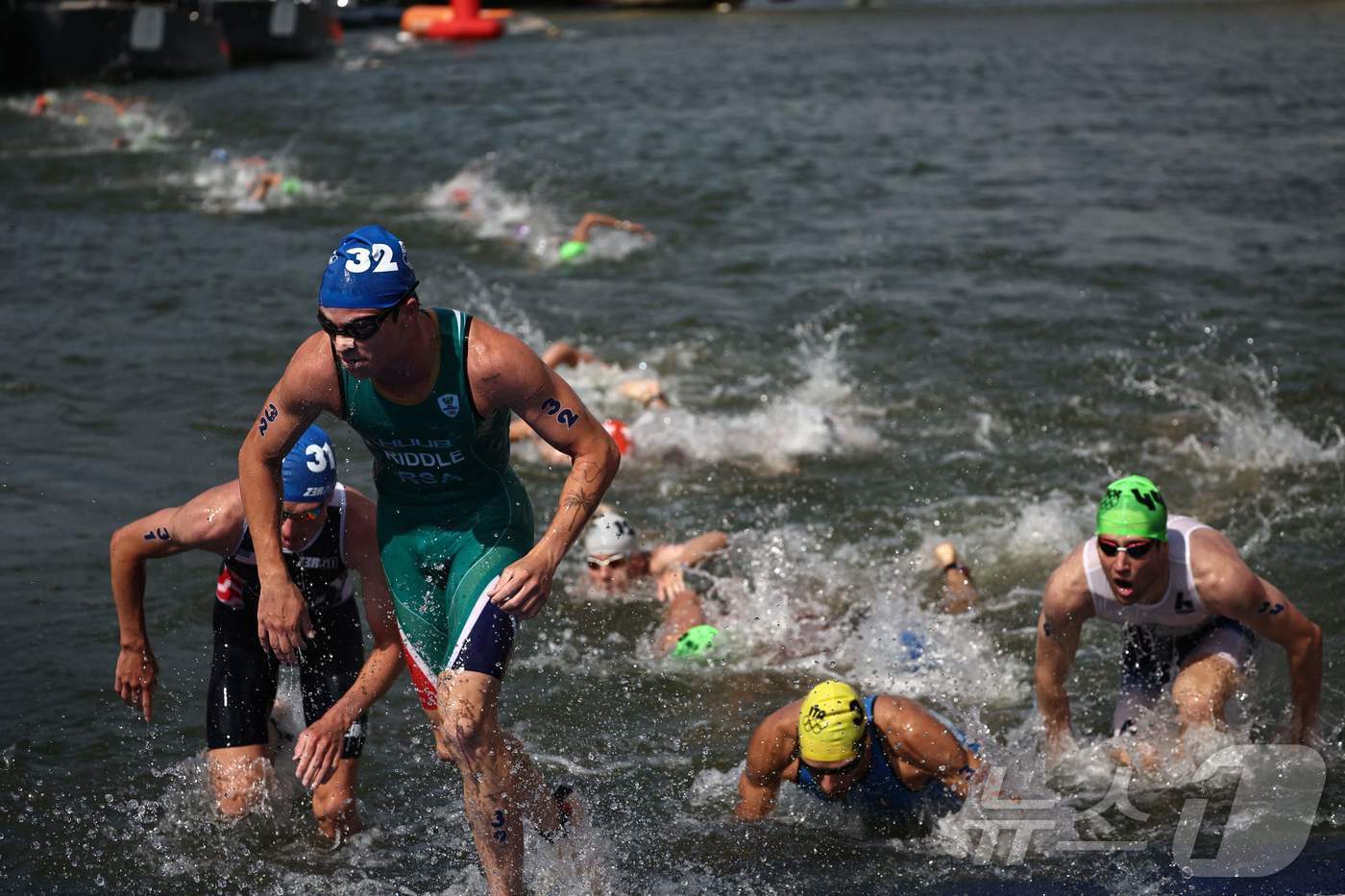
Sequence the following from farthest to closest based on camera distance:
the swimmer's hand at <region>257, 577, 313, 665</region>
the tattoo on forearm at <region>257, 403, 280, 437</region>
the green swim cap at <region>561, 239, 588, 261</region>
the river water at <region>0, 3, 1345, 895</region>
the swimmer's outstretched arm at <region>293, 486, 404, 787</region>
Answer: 1. the green swim cap at <region>561, 239, 588, 261</region>
2. the river water at <region>0, 3, 1345, 895</region>
3. the swimmer's outstretched arm at <region>293, 486, 404, 787</region>
4. the tattoo on forearm at <region>257, 403, 280, 437</region>
5. the swimmer's hand at <region>257, 577, 313, 665</region>

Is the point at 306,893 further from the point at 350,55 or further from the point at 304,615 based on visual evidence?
the point at 350,55

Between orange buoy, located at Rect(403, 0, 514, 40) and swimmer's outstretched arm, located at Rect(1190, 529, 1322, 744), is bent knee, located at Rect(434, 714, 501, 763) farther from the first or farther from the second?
orange buoy, located at Rect(403, 0, 514, 40)

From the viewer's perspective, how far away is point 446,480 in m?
5.31

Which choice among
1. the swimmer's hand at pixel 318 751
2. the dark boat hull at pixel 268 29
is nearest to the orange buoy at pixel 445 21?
the dark boat hull at pixel 268 29

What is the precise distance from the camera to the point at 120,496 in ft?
35.9

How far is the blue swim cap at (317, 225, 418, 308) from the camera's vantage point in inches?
190

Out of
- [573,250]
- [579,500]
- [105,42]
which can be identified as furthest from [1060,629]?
[105,42]

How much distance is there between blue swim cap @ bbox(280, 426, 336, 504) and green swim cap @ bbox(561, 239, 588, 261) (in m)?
12.4

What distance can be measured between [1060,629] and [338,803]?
321 cm

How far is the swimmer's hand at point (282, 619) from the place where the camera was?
5.04 metres

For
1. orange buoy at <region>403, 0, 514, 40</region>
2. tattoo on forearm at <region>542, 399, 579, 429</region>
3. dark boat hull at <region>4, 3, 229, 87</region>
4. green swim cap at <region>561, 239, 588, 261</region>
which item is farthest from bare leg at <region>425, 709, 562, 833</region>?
orange buoy at <region>403, 0, 514, 40</region>

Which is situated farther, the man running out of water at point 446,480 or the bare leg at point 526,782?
the bare leg at point 526,782

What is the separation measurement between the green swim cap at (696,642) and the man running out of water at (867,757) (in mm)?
1967

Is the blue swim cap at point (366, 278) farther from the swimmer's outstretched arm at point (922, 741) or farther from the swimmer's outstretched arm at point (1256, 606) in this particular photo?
the swimmer's outstretched arm at point (1256, 606)
